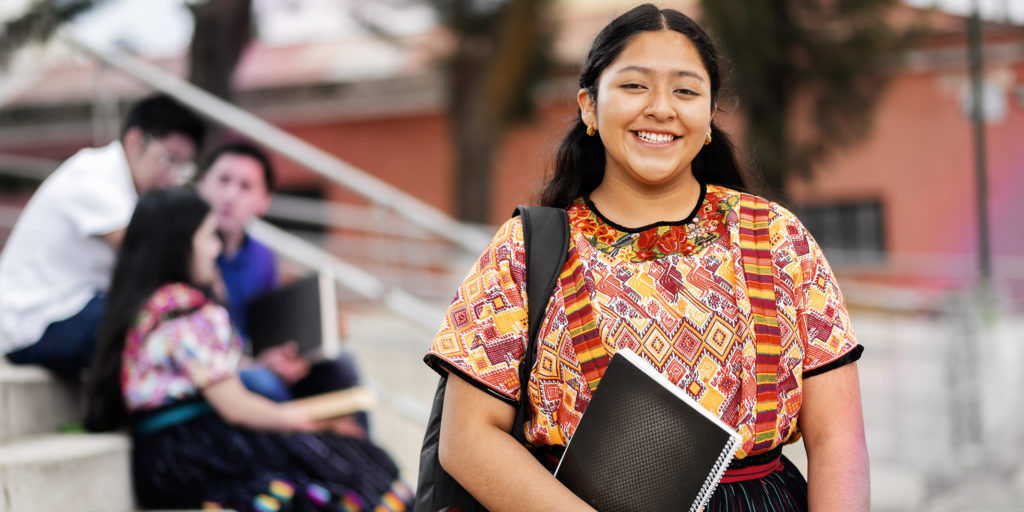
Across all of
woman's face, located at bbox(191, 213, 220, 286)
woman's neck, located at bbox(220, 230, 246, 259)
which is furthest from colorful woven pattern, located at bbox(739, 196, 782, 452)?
woman's neck, located at bbox(220, 230, 246, 259)

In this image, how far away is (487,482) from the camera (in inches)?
66.6

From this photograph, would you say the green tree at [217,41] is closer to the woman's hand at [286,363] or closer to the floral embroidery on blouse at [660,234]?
the woman's hand at [286,363]

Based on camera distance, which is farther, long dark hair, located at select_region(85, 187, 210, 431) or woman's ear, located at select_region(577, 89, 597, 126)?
long dark hair, located at select_region(85, 187, 210, 431)

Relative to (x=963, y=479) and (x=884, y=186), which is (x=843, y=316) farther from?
(x=884, y=186)

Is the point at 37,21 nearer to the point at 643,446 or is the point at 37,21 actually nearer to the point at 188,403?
the point at 188,403

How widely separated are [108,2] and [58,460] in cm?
468

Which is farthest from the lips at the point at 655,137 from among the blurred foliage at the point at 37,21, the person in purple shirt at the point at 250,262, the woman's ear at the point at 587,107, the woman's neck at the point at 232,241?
the blurred foliage at the point at 37,21

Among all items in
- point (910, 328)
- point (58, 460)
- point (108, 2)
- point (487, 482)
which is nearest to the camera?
point (487, 482)

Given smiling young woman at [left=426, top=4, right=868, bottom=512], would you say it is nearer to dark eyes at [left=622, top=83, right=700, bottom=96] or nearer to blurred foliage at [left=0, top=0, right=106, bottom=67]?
dark eyes at [left=622, top=83, right=700, bottom=96]

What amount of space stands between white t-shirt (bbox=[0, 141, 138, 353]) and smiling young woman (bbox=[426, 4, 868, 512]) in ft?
6.83

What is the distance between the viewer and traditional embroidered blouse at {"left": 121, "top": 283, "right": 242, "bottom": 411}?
298cm

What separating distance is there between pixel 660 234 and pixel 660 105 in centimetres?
21

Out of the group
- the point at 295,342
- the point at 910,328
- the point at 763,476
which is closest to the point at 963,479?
the point at 910,328

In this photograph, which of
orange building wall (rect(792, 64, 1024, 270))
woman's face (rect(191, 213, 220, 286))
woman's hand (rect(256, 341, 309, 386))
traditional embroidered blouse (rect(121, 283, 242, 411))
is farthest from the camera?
orange building wall (rect(792, 64, 1024, 270))
